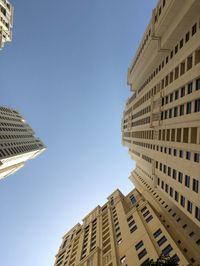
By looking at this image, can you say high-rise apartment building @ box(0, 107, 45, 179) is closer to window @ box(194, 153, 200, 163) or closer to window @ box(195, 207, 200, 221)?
window @ box(195, 207, 200, 221)

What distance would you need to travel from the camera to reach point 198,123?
3669 cm

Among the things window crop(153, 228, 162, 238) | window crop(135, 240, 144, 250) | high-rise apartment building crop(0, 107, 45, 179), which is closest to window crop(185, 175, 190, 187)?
window crop(135, 240, 144, 250)

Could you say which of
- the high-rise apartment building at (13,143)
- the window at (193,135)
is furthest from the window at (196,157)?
the high-rise apartment building at (13,143)

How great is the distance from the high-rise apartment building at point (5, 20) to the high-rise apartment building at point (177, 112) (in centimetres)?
4103

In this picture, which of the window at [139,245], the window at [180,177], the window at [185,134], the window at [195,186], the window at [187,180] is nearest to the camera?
the window at [195,186]

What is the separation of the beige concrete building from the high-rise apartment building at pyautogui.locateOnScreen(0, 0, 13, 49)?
5143cm

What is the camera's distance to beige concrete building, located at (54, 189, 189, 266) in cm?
4894

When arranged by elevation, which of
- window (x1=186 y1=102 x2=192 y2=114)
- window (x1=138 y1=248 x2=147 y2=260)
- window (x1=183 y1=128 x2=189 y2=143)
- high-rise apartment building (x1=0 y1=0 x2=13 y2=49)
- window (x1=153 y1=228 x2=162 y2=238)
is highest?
high-rise apartment building (x1=0 y1=0 x2=13 y2=49)

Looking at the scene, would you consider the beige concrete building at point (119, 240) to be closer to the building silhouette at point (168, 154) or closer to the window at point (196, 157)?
the building silhouette at point (168, 154)

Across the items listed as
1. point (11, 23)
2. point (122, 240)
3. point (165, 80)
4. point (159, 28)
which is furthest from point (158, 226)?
point (11, 23)

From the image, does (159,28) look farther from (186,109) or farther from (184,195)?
(184,195)

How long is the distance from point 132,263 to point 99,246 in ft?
52.1

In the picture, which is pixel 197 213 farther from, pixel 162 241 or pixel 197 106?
pixel 162 241

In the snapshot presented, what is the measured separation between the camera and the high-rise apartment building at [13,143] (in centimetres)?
10113
